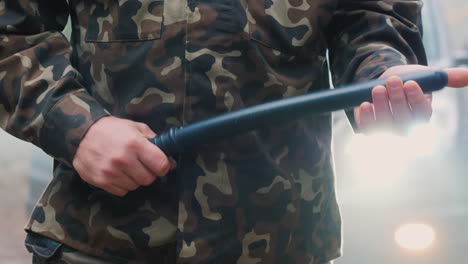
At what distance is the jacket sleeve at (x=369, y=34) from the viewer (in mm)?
1304

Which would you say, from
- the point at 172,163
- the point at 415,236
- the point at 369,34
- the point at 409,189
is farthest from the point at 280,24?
the point at 409,189

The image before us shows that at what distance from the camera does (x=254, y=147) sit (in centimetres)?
120

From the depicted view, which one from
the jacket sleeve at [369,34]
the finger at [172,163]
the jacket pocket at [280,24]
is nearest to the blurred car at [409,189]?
the jacket sleeve at [369,34]

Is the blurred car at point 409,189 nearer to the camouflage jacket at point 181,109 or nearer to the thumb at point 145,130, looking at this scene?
the camouflage jacket at point 181,109

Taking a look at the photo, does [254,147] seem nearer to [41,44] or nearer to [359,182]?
[41,44]

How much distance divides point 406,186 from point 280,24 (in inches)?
117

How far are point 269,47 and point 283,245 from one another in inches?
11.8

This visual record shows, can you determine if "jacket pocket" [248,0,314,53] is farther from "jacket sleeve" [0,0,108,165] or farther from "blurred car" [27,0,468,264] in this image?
"blurred car" [27,0,468,264]

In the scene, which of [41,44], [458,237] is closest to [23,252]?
[458,237]

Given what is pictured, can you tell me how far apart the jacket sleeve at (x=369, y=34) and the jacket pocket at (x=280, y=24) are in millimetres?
96

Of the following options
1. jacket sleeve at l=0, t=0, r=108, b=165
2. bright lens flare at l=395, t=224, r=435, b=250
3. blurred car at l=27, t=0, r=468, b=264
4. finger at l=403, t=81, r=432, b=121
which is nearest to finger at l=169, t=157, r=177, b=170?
jacket sleeve at l=0, t=0, r=108, b=165

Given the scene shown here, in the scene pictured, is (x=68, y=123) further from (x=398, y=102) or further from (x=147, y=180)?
(x=398, y=102)

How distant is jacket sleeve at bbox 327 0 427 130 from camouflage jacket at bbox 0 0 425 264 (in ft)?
0.12

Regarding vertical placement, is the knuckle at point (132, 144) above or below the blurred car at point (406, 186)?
above
